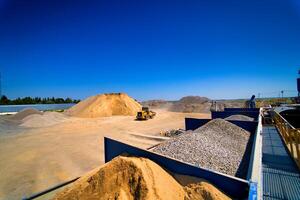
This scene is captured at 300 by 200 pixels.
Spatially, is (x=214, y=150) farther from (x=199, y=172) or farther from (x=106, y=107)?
(x=106, y=107)

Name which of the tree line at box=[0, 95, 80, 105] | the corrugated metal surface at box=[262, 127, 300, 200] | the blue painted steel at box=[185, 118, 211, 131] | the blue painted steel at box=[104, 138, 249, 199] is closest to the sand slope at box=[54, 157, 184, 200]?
the blue painted steel at box=[104, 138, 249, 199]

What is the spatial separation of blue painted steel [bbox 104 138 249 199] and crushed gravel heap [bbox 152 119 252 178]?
77cm

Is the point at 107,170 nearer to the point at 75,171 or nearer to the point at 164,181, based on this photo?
the point at 164,181

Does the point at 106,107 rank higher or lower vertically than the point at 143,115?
higher

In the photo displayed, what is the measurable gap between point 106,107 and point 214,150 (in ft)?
78.1

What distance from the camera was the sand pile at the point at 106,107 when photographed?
26.1m

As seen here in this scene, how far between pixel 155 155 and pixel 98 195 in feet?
4.38

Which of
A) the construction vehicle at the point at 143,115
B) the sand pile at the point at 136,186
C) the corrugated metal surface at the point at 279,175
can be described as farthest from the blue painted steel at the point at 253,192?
the construction vehicle at the point at 143,115

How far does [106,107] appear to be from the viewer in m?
27.3

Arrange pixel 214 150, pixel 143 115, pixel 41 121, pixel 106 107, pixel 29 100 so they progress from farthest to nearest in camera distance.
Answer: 1. pixel 29 100
2. pixel 106 107
3. pixel 143 115
4. pixel 41 121
5. pixel 214 150

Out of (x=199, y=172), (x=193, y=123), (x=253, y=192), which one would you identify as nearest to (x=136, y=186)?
(x=199, y=172)

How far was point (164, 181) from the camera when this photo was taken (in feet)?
10.9

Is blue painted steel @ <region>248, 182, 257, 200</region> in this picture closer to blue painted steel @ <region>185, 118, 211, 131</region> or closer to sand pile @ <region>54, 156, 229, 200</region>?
sand pile @ <region>54, 156, 229, 200</region>

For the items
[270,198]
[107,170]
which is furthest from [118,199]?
[270,198]
